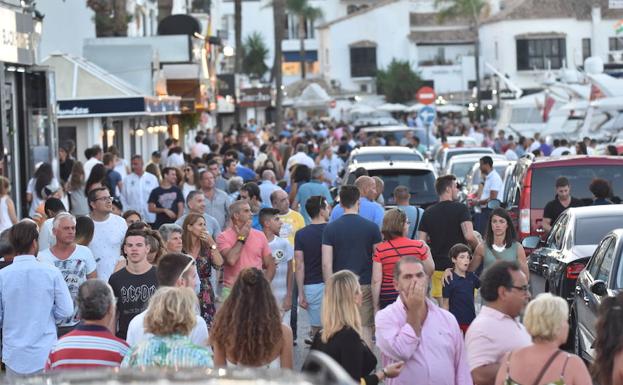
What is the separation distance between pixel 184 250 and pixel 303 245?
54.9 inches

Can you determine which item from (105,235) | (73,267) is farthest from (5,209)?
(73,267)

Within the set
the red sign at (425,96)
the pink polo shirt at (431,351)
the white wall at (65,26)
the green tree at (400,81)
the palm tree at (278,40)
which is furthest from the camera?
the green tree at (400,81)

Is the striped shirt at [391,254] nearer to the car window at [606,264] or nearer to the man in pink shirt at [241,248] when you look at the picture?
the man in pink shirt at [241,248]

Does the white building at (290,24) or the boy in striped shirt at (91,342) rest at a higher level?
the white building at (290,24)

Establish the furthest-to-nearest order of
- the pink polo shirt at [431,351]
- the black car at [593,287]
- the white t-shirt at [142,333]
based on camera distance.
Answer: the black car at [593,287], the pink polo shirt at [431,351], the white t-shirt at [142,333]

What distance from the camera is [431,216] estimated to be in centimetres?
1449

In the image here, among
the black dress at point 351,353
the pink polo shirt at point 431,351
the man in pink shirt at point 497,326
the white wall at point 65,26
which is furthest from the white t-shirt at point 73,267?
the white wall at point 65,26

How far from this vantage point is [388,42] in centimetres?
10844

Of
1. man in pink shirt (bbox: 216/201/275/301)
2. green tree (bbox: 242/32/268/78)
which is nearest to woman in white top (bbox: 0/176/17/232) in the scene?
man in pink shirt (bbox: 216/201/275/301)

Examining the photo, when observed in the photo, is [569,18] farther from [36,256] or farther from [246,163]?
[36,256]

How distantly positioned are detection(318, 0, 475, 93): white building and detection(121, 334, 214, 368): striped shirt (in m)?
99.0

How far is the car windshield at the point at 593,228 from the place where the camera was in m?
14.2

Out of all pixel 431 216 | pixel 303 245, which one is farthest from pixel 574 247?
pixel 303 245

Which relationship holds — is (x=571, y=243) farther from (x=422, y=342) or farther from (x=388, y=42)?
(x=388, y=42)
